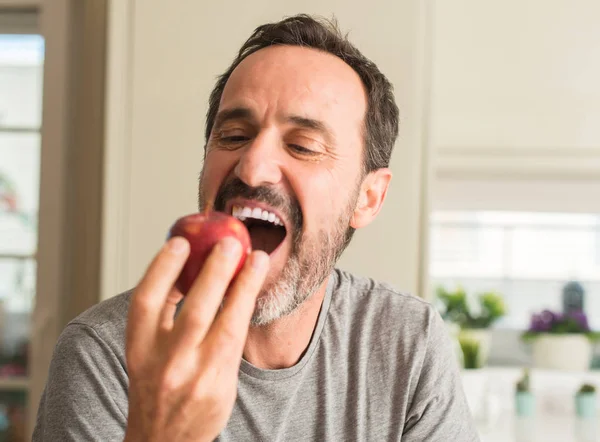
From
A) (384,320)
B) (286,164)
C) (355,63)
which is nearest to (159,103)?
(355,63)

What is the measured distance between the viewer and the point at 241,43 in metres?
1.73

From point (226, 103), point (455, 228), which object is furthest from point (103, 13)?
point (455, 228)

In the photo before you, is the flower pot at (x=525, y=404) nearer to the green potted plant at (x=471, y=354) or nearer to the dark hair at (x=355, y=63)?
the green potted plant at (x=471, y=354)

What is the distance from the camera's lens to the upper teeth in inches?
43.6

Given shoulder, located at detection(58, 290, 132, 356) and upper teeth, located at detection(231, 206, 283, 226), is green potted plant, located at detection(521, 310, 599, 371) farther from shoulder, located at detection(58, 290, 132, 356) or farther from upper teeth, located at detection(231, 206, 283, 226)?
shoulder, located at detection(58, 290, 132, 356)

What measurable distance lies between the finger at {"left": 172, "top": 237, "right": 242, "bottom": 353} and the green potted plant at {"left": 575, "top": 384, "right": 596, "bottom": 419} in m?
1.69

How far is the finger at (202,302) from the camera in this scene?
769mm

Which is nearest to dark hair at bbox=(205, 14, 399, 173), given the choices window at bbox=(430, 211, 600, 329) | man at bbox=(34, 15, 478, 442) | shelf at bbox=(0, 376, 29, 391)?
man at bbox=(34, 15, 478, 442)

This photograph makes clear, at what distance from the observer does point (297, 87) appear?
1225 millimetres

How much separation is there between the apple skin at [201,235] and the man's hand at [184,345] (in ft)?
0.31

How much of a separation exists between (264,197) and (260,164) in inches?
2.2

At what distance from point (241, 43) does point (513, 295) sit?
4.32ft

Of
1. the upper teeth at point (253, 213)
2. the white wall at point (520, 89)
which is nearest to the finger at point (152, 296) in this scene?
the upper teeth at point (253, 213)

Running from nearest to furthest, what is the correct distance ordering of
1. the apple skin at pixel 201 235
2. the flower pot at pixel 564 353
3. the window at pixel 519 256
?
the apple skin at pixel 201 235 → the flower pot at pixel 564 353 → the window at pixel 519 256
